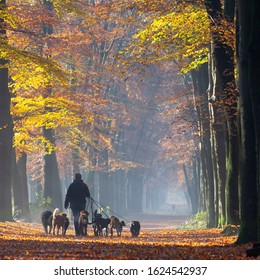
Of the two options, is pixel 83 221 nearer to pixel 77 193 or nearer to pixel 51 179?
pixel 77 193

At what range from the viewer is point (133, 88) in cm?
6006

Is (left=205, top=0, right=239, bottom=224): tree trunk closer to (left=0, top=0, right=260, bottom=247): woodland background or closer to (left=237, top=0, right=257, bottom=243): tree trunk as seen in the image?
(left=0, top=0, right=260, bottom=247): woodland background

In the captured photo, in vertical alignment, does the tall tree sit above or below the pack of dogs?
above

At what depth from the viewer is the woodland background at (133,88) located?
18.1 meters

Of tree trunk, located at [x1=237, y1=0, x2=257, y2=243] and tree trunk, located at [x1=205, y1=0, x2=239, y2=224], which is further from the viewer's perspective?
tree trunk, located at [x1=205, y1=0, x2=239, y2=224]

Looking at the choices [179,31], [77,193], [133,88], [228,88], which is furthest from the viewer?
[133,88]

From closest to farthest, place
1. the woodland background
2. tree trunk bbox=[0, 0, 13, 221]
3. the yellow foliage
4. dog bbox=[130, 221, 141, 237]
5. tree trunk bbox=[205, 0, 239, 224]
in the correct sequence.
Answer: the woodland background < tree trunk bbox=[205, 0, 239, 224] < the yellow foliage < dog bbox=[130, 221, 141, 237] < tree trunk bbox=[0, 0, 13, 221]

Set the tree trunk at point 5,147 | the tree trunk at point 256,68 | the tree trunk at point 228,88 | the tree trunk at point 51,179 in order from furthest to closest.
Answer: the tree trunk at point 51,179, the tree trunk at point 5,147, the tree trunk at point 228,88, the tree trunk at point 256,68

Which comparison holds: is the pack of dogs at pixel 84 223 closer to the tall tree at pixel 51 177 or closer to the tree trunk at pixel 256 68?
the tree trunk at pixel 256 68

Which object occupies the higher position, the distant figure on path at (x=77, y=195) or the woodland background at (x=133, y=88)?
the woodland background at (x=133, y=88)

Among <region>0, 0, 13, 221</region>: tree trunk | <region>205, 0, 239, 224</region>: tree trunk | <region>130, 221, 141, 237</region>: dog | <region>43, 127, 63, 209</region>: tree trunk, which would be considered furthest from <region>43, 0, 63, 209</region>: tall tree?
<region>205, 0, 239, 224</region>: tree trunk

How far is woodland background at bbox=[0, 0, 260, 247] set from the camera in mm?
18141

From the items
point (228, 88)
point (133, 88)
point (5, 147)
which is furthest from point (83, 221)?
point (133, 88)

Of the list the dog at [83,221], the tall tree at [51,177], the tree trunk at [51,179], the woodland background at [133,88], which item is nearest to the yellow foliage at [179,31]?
the woodland background at [133,88]
